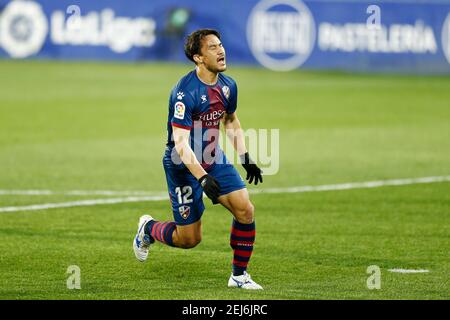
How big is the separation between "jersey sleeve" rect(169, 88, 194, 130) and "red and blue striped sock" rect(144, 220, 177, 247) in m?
1.07

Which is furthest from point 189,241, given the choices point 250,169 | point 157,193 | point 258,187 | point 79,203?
point 258,187

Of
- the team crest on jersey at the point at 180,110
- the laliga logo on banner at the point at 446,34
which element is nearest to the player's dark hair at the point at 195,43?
the team crest on jersey at the point at 180,110

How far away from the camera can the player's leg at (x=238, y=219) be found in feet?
31.1

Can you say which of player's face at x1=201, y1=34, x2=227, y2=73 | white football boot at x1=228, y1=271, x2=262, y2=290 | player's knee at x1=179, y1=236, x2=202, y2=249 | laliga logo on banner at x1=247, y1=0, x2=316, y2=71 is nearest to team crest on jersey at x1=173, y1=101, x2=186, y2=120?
player's face at x1=201, y1=34, x2=227, y2=73

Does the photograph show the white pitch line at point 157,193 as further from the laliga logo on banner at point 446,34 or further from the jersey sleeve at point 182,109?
the laliga logo on banner at point 446,34

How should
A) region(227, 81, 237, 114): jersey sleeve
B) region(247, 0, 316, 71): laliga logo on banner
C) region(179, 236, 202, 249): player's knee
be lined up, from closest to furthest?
1. region(227, 81, 237, 114): jersey sleeve
2. region(179, 236, 202, 249): player's knee
3. region(247, 0, 316, 71): laliga logo on banner

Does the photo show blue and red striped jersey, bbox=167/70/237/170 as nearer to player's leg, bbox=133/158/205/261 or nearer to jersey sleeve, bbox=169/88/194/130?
jersey sleeve, bbox=169/88/194/130

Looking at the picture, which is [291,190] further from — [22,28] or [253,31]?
[22,28]

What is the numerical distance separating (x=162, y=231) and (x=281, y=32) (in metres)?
21.4

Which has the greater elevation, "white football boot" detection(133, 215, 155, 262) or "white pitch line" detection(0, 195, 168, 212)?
"white pitch line" detection(0, 195, 168, 212)

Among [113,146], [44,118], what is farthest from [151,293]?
[44,118]

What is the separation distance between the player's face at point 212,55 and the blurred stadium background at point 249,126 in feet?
6.08

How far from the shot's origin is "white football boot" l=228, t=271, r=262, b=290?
9.28 metres
